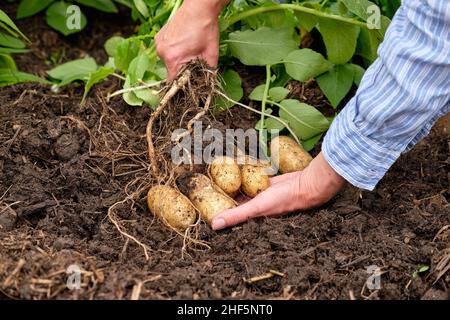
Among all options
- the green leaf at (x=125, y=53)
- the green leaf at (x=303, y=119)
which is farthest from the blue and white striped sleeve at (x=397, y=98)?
the green leaf at (x=125, y=53)

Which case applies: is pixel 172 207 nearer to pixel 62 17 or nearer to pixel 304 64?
pixel 304 64

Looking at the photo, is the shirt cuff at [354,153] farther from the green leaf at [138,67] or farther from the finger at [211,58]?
the green leaf at [138,67]

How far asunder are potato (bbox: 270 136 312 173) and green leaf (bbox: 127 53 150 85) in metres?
0.48

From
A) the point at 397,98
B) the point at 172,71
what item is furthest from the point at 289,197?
the point at 172,71

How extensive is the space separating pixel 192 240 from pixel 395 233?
0.51 metres

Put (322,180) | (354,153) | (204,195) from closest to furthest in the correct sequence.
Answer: (354,153) → (322,180) → (204,195)

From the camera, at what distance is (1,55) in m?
2.42

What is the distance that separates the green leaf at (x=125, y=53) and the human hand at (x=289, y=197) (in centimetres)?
74

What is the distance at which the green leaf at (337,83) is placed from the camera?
218cm

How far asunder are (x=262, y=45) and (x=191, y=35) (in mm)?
328

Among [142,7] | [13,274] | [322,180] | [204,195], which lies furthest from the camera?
[142,7]

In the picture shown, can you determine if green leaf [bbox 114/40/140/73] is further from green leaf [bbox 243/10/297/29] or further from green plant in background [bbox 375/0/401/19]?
green plant in background [bbox 375/0/401/19]

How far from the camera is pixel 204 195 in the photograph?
188cm

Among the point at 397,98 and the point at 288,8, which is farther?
the point at 288,8
